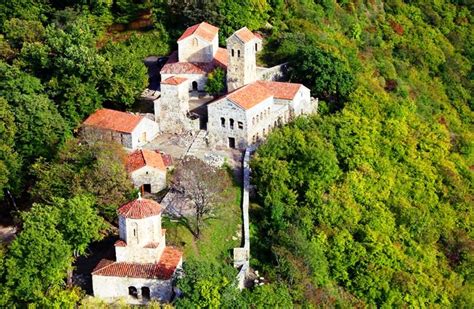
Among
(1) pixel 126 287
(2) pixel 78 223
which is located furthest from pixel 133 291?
(2) pixel 78 223

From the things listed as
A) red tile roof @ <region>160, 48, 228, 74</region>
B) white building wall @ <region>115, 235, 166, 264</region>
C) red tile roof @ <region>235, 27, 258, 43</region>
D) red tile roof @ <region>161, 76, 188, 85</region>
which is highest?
red tile roof @ <region>235, 27, 258, 43</region>

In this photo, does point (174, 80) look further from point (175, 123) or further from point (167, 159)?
point (167, 159)

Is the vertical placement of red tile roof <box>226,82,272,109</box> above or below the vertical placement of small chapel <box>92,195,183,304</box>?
above

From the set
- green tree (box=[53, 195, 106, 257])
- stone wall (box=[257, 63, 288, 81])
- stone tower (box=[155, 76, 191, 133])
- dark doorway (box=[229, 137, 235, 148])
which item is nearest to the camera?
Answer: green tree (box=[53, 195, 106, 257])

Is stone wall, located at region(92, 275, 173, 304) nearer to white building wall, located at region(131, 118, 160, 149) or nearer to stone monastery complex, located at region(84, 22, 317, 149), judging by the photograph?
stone monastery complex, located at region(84, 22, 317, 149)

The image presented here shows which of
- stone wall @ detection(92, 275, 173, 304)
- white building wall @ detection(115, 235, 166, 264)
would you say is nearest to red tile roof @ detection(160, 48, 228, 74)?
white building wall @ detection(115, 235, 166, 264)

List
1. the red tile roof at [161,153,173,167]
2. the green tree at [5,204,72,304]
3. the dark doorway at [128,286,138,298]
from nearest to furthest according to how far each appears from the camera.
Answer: the green tree at [5,204,72,304], the dark doorway at [128,286,138,298], the red tile roof at [161,153,173,167]

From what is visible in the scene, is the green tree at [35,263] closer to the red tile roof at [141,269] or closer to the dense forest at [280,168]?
the dense forest at [280,168]
